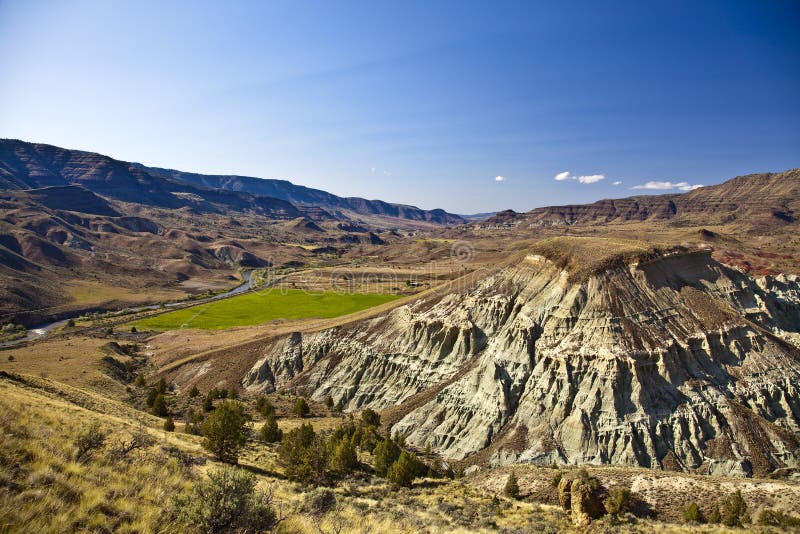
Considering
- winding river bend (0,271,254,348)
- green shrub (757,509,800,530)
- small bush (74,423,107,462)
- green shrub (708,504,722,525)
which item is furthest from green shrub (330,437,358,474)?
winding river bend (0,271,254,348)

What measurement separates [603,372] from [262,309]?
95.8 m

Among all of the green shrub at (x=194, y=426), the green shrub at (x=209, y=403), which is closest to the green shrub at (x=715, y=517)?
the green shrub at (x=194, y=426)

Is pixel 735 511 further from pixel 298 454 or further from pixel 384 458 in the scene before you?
pixel 298 454

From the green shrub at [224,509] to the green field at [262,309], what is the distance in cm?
8607

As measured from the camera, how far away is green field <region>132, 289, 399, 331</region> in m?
102

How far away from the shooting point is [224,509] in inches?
456

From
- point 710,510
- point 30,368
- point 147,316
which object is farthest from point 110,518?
point 147,316

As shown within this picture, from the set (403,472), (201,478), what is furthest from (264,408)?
(201,478)

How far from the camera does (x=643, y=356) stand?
39.8 metres

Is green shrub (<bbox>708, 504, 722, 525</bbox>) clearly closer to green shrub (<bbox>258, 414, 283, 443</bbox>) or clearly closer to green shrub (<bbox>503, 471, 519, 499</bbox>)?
green shrub (<bbox>503, 471, 519, 499</bbox>)

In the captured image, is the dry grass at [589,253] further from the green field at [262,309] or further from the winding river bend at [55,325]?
the winding river bend at [55,325]

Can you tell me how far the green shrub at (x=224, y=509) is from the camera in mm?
11117

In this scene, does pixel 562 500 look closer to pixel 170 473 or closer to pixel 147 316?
pixel 170 473

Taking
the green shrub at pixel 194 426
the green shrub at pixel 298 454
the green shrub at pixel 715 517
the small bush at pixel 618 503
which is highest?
the green shrub at pixel 715 517
